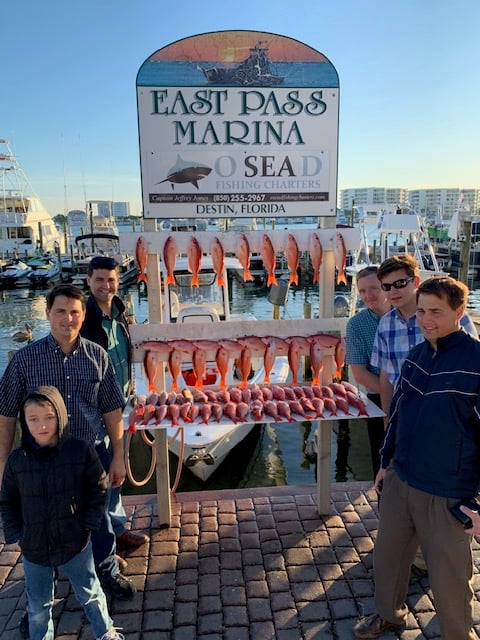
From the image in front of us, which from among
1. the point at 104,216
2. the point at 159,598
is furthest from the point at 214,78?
the point at 104,216

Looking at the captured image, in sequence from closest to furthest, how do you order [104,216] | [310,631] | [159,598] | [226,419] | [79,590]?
1. [79,590]
2. [310,631]
3. [159,598]
4. [226,419]
5. [104,216]

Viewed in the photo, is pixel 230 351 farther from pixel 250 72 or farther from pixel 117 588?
pixel 250 72

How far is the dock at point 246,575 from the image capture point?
280 cm

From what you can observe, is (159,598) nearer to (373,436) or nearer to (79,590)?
(79,590)

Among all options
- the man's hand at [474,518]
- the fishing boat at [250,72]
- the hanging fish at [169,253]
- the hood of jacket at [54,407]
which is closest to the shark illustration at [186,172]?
the hanging fish at [169,253]

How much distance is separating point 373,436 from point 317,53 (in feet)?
10.0

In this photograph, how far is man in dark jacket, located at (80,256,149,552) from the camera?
10.4 feet

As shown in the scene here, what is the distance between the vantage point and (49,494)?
7.36ft

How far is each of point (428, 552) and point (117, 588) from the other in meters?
2.03

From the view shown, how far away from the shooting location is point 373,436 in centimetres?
365

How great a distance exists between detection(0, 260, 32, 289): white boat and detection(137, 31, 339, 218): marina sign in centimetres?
3123

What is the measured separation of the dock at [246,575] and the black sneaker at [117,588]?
0.05 meters

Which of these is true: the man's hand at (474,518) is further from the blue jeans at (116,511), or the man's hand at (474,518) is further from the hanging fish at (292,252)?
the blue jeans at (116,511)

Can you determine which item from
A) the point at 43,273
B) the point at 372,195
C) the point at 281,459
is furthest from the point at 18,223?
the point at 372,195
